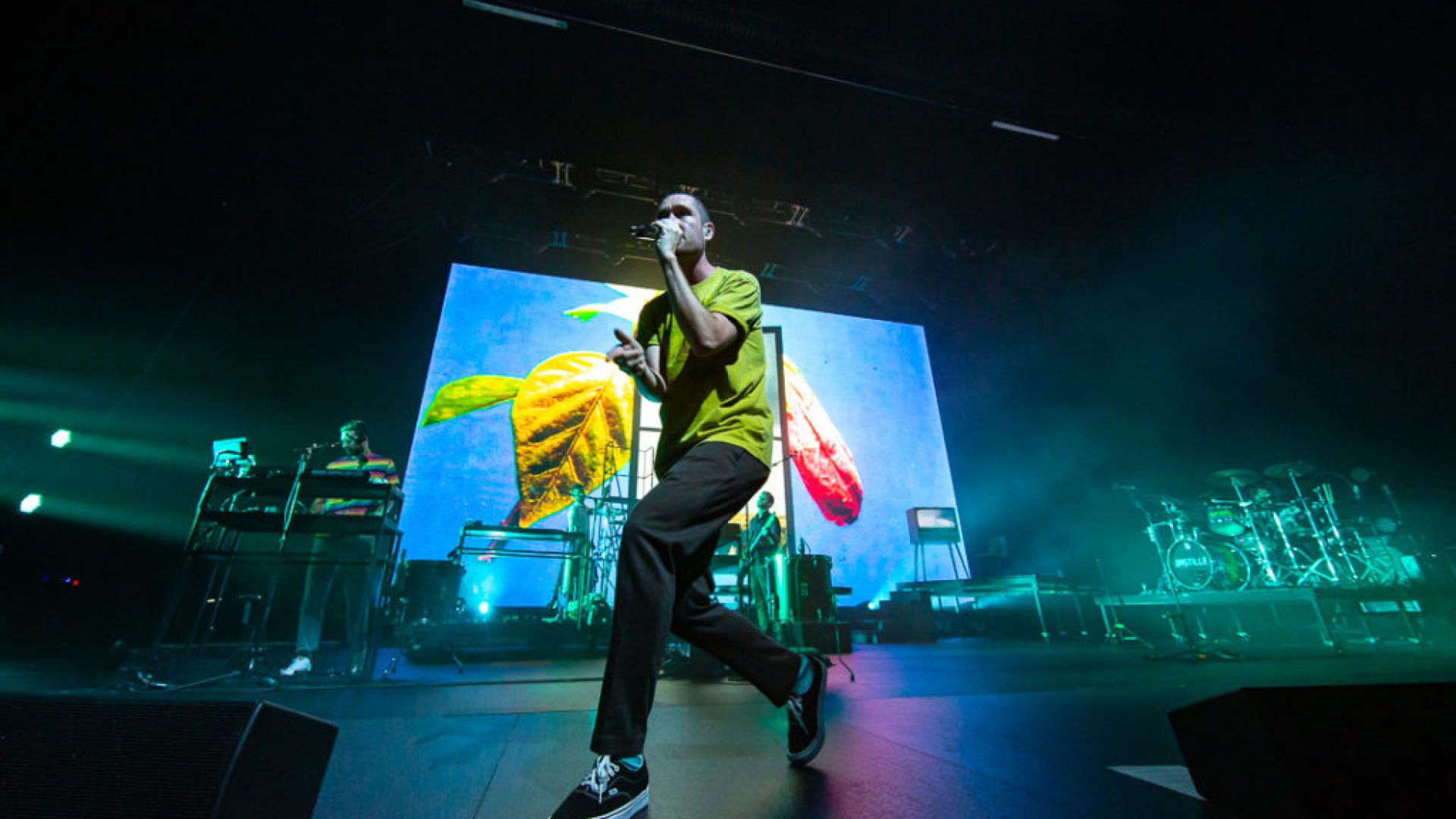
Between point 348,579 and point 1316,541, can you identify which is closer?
point 348,579

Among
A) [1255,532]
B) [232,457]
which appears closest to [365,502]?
[232,457]

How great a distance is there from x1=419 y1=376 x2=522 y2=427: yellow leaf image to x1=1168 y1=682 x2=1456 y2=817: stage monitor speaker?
646 centimetres

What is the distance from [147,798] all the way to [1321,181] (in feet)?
25.7

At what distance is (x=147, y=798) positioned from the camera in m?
0.61

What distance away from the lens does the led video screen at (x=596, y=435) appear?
221 inches

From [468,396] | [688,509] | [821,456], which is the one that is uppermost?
[468,396]

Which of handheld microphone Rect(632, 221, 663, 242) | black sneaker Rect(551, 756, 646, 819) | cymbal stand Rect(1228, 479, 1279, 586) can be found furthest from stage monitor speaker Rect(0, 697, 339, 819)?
cymbal stand Rect(1228, 479, 1279, 586)

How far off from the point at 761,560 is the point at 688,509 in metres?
3.41

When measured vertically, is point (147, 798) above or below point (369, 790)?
above

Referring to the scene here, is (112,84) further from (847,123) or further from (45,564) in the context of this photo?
(847,123)

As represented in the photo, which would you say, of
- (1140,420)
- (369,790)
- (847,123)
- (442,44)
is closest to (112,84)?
(442,44)

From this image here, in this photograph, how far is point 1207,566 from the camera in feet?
17.5

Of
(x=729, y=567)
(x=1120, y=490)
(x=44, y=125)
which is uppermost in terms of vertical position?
(x=44, y=125)

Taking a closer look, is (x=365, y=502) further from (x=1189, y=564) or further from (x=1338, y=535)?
(x=1338, y=535)
